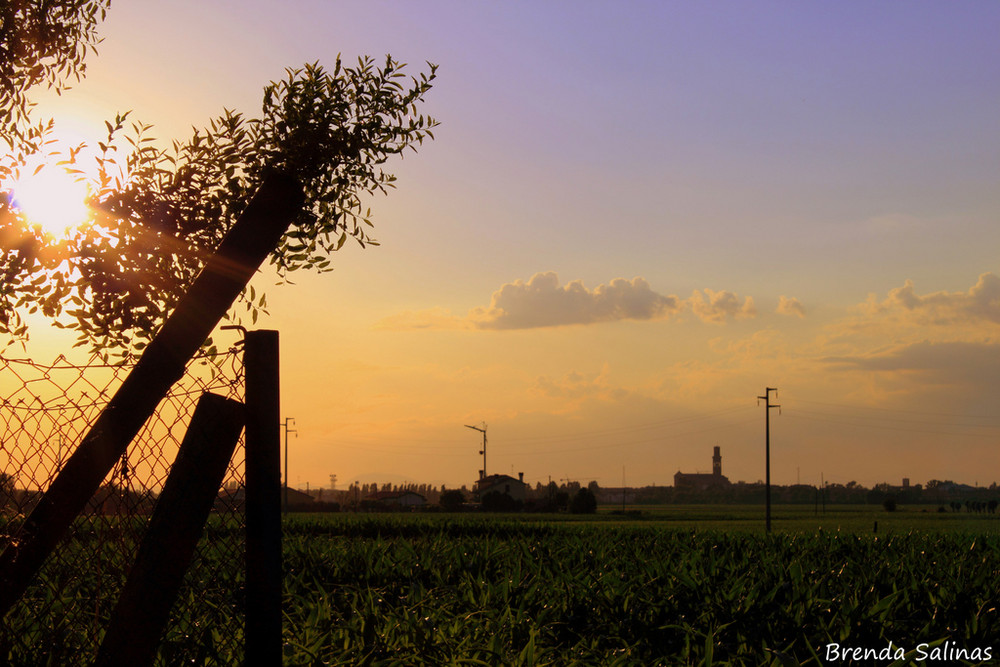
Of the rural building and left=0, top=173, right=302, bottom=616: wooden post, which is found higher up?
left=0, top=173, right=302, bottom=616: wooden post

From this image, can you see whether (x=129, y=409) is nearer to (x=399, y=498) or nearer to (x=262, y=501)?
(x=262, y=501)

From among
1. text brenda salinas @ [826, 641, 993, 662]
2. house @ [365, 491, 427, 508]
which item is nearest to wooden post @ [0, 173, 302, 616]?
text brenda salinas @ [826, 641, 993, 662]

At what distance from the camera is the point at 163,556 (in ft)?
9.96

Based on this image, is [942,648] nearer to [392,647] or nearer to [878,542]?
[392,647]

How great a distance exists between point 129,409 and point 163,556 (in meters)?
0.57

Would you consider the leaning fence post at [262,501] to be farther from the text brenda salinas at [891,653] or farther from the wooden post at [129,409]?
the text brenda salinas at [891,653]

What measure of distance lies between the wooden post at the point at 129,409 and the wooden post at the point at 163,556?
27 cm

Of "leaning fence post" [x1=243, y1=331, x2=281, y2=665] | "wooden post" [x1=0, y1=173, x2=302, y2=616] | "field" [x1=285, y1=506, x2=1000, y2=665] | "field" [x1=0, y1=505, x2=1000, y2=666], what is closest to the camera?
"leaning fence post" [x1=243, y1=331, x2=281, y2=665]

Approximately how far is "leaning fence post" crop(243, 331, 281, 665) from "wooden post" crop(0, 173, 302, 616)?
24 cm

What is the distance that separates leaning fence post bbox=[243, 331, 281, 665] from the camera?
2.99 metres

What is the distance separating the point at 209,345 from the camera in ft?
15.1

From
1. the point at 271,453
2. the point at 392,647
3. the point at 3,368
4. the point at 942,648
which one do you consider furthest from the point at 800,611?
the point at 3,368

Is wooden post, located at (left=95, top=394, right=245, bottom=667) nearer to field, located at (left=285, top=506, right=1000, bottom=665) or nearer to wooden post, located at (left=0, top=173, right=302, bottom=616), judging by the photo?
wooden post, located at (left=0, top=173, right=302, bottom=616)

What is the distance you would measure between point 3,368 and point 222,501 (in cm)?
127
